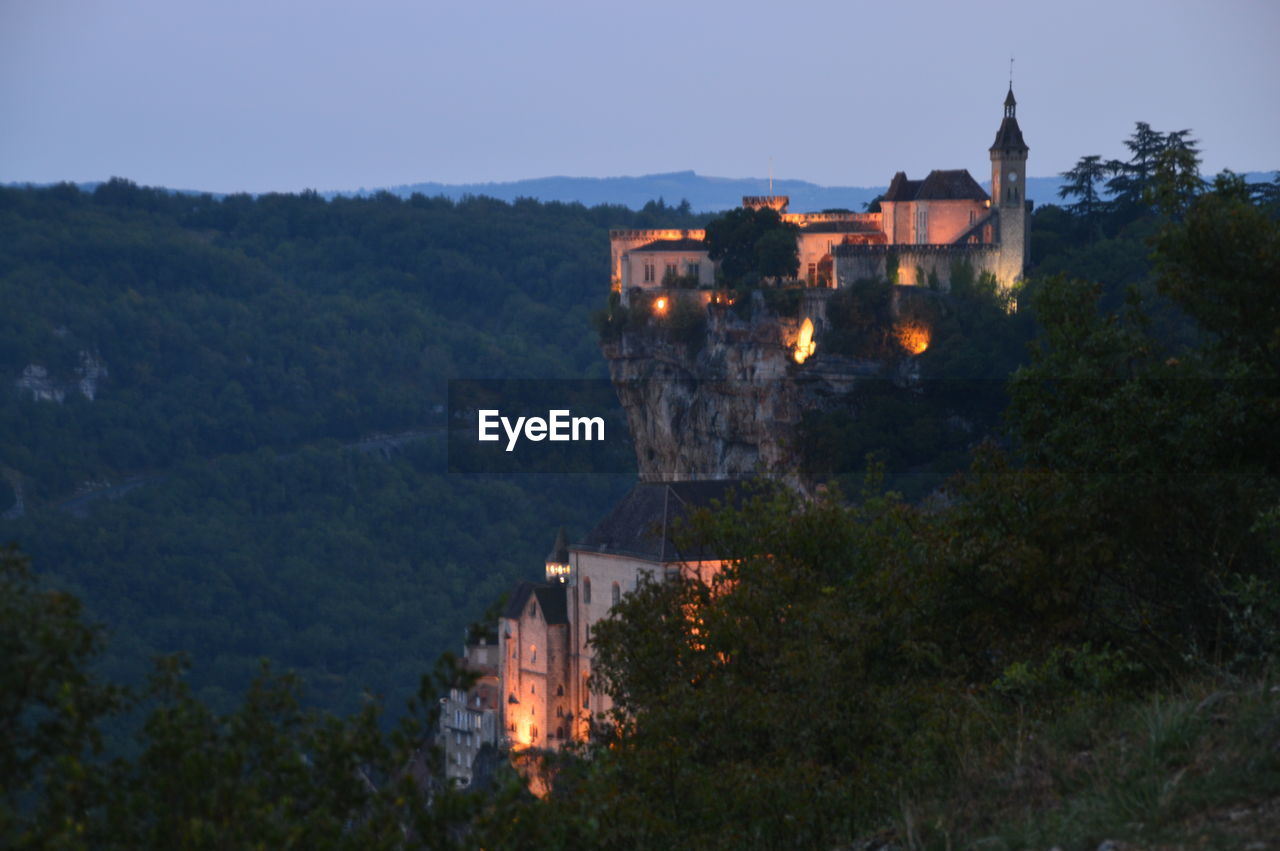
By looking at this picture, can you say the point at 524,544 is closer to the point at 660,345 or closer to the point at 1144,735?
the point at 660,345

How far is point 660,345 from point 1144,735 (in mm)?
66283

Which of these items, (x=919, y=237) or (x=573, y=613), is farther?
(x=919, y=237)

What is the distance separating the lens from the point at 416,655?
124 metres

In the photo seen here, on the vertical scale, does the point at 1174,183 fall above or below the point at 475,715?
above

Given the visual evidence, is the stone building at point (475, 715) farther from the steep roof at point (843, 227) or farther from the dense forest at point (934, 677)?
the dense forest at point (934, 677)

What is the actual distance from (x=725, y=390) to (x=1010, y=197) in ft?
48.5

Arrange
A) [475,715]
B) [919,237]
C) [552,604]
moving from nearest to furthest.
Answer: [552,604] < [475,715] < [919,237]

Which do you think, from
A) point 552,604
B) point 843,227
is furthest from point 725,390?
point 552,604

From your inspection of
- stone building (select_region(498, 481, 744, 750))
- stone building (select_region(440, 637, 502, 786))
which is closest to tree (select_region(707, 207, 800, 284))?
stone building (select_region(498, 481, 744, 750))

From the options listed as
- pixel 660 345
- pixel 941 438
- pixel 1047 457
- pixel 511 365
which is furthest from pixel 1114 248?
pixel 511 365

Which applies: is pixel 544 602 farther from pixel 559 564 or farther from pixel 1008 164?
pixel 1008 164

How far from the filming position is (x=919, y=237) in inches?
3135

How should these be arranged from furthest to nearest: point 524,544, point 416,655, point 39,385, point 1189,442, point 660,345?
point 39,385, point 524,544, point 416,655, point 660,345, point 1189,442

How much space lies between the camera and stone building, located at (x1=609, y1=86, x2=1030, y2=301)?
74.7 metres
